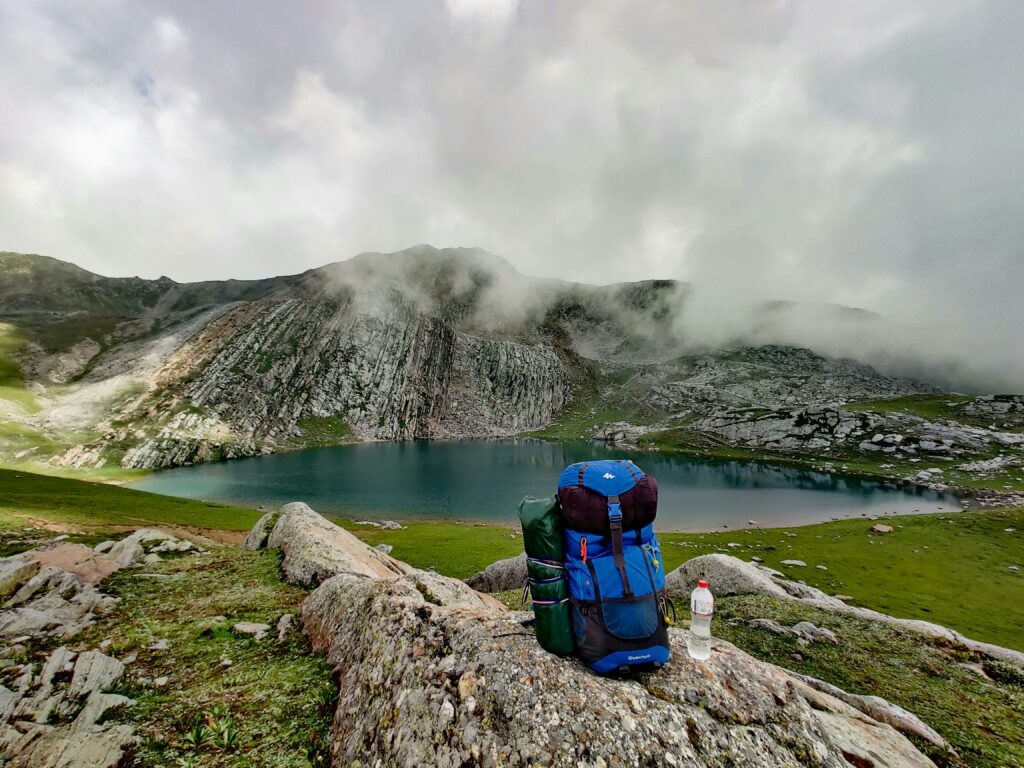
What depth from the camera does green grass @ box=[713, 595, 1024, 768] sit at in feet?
27.9

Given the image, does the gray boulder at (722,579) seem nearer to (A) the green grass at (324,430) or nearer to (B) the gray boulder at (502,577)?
(B) the gray boulder at (502,577)

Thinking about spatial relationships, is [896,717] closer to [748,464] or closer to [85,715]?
[85,715]

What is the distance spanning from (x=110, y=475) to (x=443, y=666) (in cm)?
13755

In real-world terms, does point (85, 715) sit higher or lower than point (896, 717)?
higher

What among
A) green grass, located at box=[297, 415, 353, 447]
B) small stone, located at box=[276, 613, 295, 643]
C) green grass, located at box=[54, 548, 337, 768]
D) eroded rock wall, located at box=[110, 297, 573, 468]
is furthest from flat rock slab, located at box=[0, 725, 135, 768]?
green grass, located at box=[297, 415, 353, 447]

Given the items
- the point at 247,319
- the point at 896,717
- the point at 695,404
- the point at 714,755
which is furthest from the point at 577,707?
the point at 247,319

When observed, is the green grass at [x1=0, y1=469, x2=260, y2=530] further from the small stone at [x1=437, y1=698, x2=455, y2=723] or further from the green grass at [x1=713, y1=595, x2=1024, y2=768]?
the green grass at [x1=713, y1=595, x2=1024, y2=768]

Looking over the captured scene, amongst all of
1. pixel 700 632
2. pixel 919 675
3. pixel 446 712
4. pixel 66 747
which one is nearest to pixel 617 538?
pixel 700 632

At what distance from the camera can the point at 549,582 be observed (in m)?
6.00

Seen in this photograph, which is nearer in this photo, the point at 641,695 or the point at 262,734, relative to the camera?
the point at 641,695

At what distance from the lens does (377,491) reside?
281ft

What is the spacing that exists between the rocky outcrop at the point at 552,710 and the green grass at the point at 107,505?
40196mm

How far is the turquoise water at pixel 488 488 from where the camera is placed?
238 feet

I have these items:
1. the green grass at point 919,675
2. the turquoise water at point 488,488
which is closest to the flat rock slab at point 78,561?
the green grass at point 919,675
